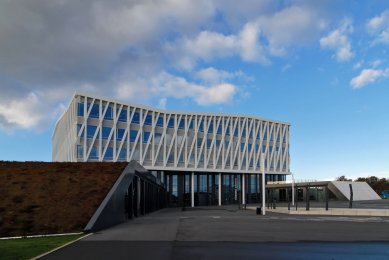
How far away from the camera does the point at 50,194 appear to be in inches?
784

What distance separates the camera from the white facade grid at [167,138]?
59.7 metres

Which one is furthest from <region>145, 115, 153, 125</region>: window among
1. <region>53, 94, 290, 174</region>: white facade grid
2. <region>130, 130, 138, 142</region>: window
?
<region>130, 130, 138, 142</region>: window

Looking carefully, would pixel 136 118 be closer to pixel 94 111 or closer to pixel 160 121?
pixel 160 121

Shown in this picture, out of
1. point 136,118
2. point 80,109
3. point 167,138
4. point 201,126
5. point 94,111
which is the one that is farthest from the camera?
point 201,126

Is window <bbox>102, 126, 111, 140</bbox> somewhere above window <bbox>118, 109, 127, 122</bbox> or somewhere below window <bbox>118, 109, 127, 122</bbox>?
below

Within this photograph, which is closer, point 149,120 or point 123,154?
point 123,154

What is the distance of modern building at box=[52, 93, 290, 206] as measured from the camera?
60219 mm

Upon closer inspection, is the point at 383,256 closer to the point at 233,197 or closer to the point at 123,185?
the point at 123,185

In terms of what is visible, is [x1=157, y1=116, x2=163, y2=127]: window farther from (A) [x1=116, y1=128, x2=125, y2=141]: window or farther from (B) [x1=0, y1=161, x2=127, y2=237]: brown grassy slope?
(B) [x1=0, y1=161, x2=127, y2=237]: brown grassy slope

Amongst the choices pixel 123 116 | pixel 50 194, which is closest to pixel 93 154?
pixel 123 116

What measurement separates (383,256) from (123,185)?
14.3 metres

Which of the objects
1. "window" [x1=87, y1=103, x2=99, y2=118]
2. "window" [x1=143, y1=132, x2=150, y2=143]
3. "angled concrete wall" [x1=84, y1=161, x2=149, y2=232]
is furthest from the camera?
"window" [x1=143, y1=132, x2=150, y2=143]

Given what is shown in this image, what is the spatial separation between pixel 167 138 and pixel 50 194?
49.0 metres

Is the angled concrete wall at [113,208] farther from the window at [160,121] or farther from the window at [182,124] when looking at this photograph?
the window at [182,124]
